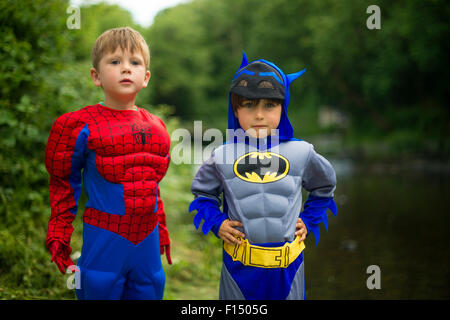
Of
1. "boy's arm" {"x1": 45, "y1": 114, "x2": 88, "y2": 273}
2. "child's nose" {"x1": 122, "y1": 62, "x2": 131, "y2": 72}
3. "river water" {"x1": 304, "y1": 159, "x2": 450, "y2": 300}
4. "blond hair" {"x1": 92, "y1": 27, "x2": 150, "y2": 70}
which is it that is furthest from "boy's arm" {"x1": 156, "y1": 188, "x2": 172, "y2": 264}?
"river water" {"x1": 304, "y1": 159, "x2": 450, "y2": 300}

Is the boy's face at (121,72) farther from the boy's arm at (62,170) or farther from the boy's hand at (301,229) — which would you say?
the boy's hand at (301,229)

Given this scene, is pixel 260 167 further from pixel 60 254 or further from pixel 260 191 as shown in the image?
pixel 60 254

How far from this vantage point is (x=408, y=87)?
2303 centimetres

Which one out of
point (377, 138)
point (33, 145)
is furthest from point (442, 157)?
point (33, 145)

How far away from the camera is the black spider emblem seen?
2658 millimetres

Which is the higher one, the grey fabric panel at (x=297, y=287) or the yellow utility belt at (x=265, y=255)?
the yellow utility belt at (x=265, y=255)

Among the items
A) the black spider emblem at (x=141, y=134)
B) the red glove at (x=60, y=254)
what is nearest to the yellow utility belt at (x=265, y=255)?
the black spider emblem at (x=141, y=134)

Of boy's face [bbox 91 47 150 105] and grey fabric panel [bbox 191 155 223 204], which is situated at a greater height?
boy's face [bbox 91 47 150 105]

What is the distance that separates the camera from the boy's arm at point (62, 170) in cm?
261

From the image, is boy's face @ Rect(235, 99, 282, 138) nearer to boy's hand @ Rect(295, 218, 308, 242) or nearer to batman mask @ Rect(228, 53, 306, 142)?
batman mask @ Rect(228, 53, 306, 142)

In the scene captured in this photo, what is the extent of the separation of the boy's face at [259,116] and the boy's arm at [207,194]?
29cm

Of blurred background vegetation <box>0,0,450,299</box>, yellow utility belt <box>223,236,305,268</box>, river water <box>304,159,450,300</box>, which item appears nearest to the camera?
yellow utility belt <box>223,236,305,268</box>

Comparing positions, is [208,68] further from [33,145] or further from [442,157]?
[33,145]
